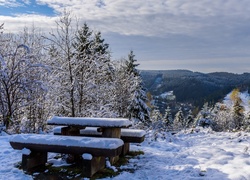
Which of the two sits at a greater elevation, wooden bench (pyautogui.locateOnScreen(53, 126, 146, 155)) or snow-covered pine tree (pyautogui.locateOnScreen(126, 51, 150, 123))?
→ wooden bench (pyautogui.locateOnScreen(53, 126, 146, 155))

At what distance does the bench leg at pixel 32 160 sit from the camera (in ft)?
13.2

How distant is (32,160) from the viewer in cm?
407

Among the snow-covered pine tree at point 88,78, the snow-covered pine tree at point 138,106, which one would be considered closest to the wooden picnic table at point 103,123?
the snow-covered pine tree at point 88,78

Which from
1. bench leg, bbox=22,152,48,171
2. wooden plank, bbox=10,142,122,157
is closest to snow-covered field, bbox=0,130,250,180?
bench leg, bbox=22,152,48,171

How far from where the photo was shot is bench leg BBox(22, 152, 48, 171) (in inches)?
158

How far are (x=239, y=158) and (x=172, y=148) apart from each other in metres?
1.88

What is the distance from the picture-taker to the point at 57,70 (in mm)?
10117

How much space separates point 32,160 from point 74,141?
0.89m

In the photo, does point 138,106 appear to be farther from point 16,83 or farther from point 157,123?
point 16,83

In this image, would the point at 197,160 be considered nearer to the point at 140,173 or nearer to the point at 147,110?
the point at 140,173

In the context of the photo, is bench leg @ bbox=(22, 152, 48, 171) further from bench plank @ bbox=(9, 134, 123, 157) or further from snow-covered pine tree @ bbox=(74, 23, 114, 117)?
snow-covered pine tree @ bbox=(74, 23, 114, 117)

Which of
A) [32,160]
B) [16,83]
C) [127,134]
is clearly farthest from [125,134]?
[16,83]

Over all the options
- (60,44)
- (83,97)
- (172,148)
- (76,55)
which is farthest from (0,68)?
(172,148)

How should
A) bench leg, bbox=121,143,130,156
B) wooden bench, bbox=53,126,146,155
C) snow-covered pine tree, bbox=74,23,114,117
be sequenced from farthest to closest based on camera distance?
snow-covered pine tree, bbox=74,23,114,117 → bench leg, bbox=121,143,130,156 → wooden bench, bbox=53,126,146,155
